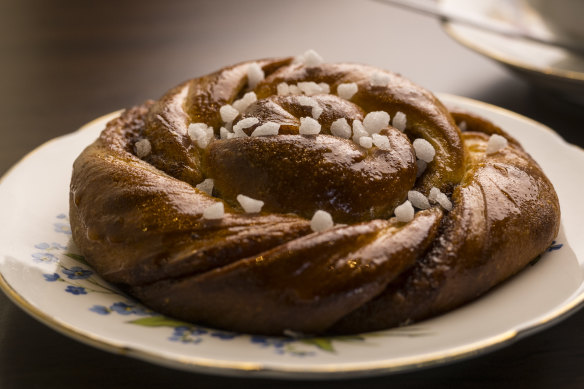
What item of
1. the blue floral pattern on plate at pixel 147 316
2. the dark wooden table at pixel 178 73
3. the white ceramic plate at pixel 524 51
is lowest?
the dark wooden table at pixel 178 73

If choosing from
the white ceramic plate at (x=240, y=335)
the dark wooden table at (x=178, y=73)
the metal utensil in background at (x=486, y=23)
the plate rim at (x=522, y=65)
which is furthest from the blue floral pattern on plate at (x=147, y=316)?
the metal utensil in background at (x=486, y=23)

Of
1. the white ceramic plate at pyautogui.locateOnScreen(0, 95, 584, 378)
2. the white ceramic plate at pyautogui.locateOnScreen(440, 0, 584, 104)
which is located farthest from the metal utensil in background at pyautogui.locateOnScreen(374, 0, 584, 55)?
the white ceramic plate at pyautogui.locateOnScreen(0, 95, 584, 378)

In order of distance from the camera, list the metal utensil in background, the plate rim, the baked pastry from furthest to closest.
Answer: the metal utensil in background → the plate rim → the baked pastry

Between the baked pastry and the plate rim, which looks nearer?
the baked pastry

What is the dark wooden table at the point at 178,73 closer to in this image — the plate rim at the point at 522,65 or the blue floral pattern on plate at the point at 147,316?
the blue floral pattern on plate at the point at 147,316

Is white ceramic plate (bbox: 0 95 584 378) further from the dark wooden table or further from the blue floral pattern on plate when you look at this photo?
the dark wooden table

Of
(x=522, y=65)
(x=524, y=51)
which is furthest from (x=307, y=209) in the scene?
(x=524, y=51)

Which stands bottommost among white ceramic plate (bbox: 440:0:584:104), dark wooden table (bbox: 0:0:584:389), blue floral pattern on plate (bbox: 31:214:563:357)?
dark wooden table (bbox: 0:0:584:389)

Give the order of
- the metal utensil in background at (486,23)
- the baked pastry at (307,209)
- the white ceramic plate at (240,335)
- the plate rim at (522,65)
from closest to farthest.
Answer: the white ceramic plate at (240,335) → the baked pastry at (307,209) → the plate rim at (522,65) → the metal utensil in background at (486,23)
